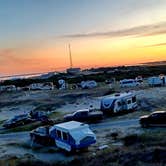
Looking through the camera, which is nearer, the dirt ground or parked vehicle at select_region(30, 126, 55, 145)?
the dirt ground

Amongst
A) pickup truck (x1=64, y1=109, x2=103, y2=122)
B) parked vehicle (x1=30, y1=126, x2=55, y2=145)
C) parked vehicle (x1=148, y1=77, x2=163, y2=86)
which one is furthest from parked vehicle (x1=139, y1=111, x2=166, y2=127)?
parked vehicle (x1=148, y1=77, x2=163, y2=86)

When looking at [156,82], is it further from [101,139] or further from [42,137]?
[42,137]

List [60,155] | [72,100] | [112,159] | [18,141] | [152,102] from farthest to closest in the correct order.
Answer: [72,100], [152,102], [18,141], [60,155], [112,159]

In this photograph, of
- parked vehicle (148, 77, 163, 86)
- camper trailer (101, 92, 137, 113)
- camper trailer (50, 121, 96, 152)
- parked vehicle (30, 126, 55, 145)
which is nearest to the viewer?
camper trailer (50, 121, 96, 152)

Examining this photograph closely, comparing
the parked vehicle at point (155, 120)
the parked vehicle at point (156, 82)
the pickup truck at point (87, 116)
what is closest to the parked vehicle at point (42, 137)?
the pickup truck at point (87, 116)

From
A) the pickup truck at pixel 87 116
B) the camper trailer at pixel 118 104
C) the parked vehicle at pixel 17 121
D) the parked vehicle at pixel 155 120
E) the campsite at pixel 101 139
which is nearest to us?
the campsite at pixel 101 139

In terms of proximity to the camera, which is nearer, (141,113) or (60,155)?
(60,155)

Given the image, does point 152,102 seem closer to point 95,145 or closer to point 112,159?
point 95,145

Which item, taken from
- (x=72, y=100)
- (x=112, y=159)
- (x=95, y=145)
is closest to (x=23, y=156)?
(x=95, y=145)

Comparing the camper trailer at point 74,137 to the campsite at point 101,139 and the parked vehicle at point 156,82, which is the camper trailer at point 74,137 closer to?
the campsite at point 101,139

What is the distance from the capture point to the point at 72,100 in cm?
6988

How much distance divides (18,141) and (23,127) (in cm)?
723

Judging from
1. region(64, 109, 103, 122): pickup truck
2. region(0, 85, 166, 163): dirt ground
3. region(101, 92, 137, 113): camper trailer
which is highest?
region(101, 92, 137, 113): camper trailer

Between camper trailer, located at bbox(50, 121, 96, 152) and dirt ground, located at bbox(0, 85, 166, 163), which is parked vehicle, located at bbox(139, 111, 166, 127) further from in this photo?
camper trailer, located at bbox(50, 121, 96, 152)
